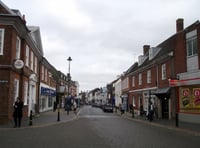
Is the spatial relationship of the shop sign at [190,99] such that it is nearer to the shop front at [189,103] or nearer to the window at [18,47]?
the shop front at [189,103]

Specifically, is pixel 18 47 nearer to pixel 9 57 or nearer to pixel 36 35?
pixel 9 57

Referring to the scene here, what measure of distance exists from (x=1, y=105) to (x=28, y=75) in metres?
6.90

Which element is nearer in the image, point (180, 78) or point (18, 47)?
point (18, 47)

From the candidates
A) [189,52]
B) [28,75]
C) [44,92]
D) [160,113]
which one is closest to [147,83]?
[160,113]

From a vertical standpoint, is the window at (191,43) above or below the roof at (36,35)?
below

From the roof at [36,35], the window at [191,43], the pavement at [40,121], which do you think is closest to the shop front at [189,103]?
the window at [191,43]

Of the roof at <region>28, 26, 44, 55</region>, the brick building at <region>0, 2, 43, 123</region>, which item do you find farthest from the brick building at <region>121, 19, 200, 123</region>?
the roof at <region>28, 26, 44, 55</region>

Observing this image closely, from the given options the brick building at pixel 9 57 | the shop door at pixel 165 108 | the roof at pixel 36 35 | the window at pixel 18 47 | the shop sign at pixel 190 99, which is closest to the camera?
the brick building at pixel 9 57

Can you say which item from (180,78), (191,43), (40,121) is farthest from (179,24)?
(40,121)

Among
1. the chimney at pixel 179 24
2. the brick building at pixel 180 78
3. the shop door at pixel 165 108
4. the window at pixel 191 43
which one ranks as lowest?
the shop door at pixel 165 108

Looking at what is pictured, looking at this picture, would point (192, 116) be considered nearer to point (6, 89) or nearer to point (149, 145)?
point (149, 145)

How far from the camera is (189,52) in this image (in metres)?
24.4

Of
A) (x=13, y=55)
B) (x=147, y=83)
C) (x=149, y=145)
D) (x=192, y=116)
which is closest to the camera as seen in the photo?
(x=149, y=145)

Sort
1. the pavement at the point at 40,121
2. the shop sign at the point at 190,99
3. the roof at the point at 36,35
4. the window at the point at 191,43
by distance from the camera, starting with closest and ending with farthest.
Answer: the pavement at the point at 40,121, the shop sign at the point at 190,99, the window at the point at 191,43, the roof at the point at 36,35
